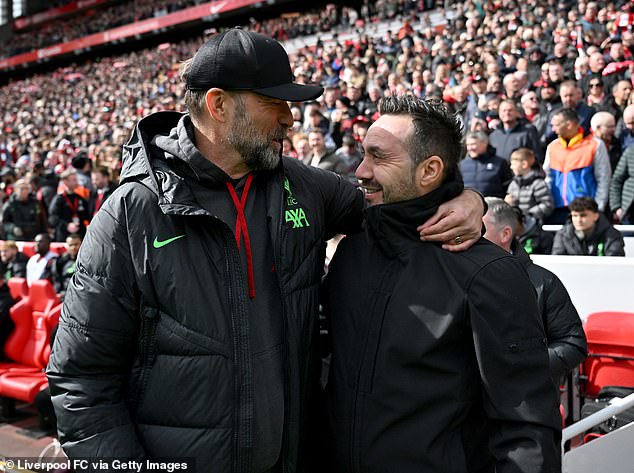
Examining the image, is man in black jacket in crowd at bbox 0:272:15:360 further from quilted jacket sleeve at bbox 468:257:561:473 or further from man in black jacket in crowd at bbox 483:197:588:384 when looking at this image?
quilted jacket sleeve at bbox 468:257:561:473

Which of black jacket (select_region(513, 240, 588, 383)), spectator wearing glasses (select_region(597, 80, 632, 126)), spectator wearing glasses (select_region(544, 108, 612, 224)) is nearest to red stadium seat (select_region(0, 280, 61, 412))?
black jacket (select_region(513, 240, 588, 383))

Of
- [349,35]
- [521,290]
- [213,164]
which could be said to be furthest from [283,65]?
[349,35]

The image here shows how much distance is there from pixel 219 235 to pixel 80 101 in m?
29.2

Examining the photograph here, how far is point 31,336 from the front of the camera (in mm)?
6055

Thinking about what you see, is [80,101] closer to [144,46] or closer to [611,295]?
[144,46]

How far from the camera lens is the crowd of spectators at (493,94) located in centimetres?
627

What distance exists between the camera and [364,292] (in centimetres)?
169

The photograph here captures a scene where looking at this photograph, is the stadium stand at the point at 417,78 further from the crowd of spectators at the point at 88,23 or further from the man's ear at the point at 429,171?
the crowd of spectators at the point at 88,23

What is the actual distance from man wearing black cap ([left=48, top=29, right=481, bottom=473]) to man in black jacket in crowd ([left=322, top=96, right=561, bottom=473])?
96 mm

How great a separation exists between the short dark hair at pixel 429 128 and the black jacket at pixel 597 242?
12.4ft

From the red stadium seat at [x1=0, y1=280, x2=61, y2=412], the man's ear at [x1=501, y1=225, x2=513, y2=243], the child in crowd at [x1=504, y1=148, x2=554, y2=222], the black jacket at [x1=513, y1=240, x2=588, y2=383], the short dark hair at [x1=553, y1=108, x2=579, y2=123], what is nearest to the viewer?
the black jacket at [x1=513, y1=240, x2=588, y2=383]

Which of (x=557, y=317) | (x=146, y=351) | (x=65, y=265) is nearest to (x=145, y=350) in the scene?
(x=146, y=351)

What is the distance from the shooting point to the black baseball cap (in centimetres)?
163

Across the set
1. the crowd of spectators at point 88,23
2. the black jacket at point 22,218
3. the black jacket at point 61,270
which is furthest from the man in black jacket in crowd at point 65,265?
the crowd of spectators at point 88,23
